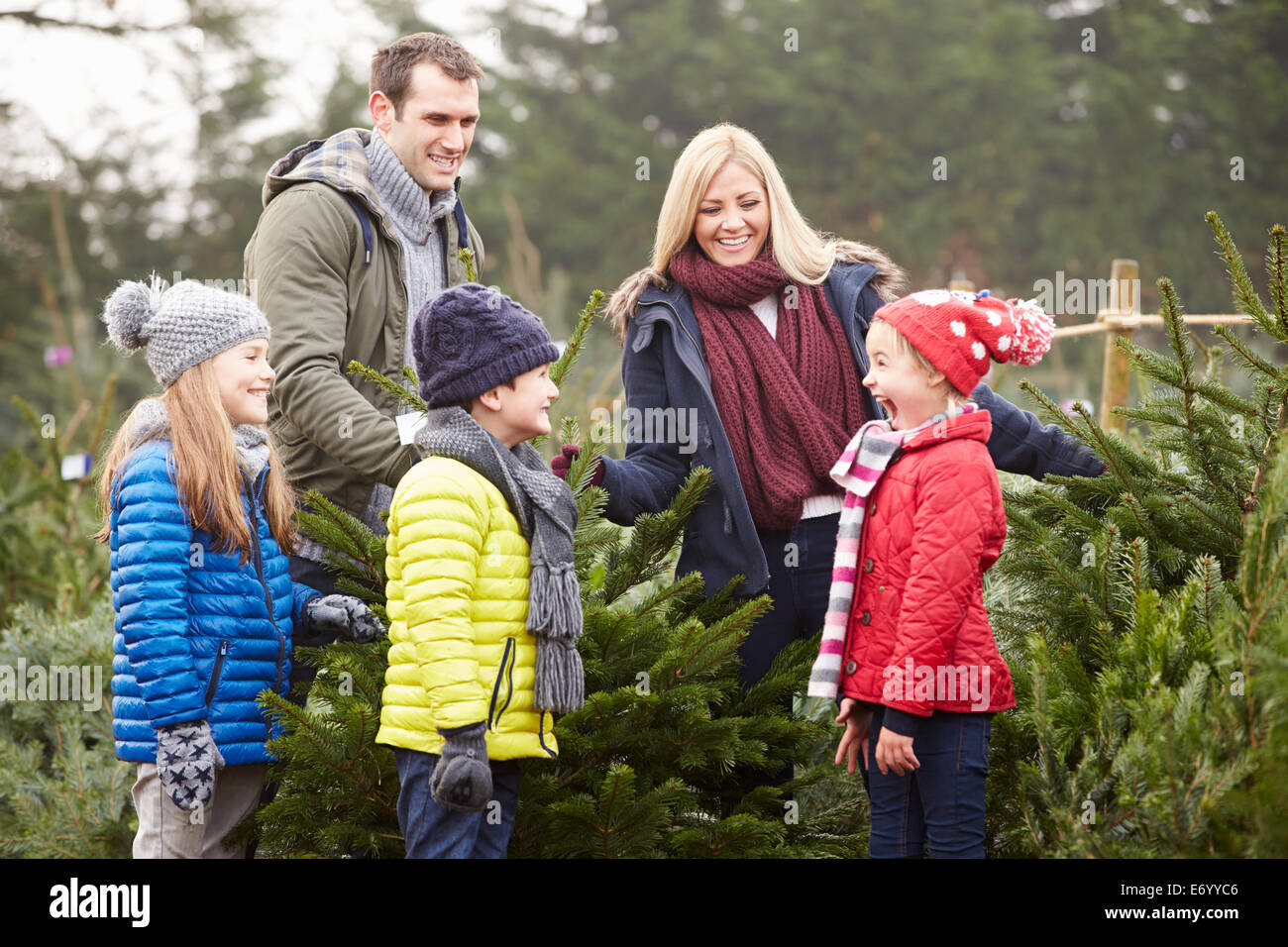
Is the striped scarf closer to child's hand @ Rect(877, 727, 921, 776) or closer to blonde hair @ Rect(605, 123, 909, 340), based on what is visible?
child's hand @ Rect(877, 727, 921, 776)

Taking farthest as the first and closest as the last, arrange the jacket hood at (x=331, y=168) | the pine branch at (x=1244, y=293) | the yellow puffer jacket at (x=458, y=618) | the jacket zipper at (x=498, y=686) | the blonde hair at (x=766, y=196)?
the jacket hood at (x=331, y=168) → the blonde hair at (x=766, y=196) → the pine branch at (x=1244, y=293) → the jacket zipper at (x=498, y=686) → the yellow puffer jacket at (x=458, y=618)

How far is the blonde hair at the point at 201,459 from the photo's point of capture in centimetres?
313

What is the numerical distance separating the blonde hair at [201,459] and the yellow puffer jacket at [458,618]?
58 cm

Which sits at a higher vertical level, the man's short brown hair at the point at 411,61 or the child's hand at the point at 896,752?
the man's short brown hair at the point at 411,61

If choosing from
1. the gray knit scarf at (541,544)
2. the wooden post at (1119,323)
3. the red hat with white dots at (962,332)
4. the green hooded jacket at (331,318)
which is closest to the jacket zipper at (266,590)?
the green hooded jacket at (331,318)

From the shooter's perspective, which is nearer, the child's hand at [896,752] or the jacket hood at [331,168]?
the child's hand at [896,752]

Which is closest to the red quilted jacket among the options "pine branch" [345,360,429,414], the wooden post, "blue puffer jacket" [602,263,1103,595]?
"blue puffer jacket" [602,263,1103,595]

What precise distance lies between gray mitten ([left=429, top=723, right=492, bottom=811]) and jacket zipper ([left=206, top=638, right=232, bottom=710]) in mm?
773

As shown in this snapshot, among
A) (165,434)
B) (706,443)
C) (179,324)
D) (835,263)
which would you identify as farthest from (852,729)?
(179,324)

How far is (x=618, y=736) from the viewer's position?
3.22 metres

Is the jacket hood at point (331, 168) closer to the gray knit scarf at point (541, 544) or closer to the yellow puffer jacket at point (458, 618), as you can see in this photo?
the gray knit scarf at point (541, 544)

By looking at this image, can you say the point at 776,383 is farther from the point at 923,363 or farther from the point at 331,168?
the point at 331,168

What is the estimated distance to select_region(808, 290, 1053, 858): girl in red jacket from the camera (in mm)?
2836
